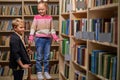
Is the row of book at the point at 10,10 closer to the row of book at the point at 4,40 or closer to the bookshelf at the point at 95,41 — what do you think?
the row of book at the point at 4,40

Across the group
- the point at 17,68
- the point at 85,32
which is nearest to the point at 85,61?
the point at 85,32

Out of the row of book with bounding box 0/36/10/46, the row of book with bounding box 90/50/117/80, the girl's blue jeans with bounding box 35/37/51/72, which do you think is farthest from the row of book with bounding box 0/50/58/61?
the row of book with bounding box 90/50/117/80

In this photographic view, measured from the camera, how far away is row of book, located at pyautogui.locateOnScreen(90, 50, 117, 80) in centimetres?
239

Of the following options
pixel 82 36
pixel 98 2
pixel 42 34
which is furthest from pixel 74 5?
pixel 98 2

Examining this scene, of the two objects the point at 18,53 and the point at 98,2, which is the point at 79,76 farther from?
the point at 98,2

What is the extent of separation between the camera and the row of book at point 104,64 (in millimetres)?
2391

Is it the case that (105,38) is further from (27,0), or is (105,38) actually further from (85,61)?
(27,0)

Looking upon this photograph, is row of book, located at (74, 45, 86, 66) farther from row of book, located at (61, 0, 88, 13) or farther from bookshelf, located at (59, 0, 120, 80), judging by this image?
row of book, located at (61, 0, 88, 13)

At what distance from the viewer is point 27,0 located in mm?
5859

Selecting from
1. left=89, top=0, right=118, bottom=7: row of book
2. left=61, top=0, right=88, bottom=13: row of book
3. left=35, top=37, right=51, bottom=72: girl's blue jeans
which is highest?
left=61, top=0, right=88, bottom=13: row of book

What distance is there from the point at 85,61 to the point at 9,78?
9.16 ft

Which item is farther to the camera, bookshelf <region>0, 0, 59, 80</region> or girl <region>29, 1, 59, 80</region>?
bookshelf <region>0, 0, 59, 80</region>

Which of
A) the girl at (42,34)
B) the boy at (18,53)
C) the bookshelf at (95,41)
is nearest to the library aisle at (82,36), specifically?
the bookshelf at (95,41)

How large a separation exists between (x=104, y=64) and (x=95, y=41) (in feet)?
1.24
